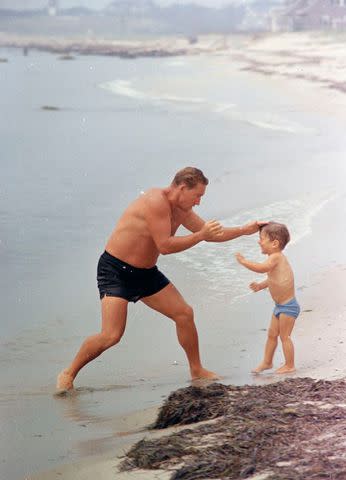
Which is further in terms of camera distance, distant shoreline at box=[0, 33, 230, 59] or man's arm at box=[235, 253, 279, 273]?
distant shoreline at box=[0, 33, 230, 59]

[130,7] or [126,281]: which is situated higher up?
[130,7]

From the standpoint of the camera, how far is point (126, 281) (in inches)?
160

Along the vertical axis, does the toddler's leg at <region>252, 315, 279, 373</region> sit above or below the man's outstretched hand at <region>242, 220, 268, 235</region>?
below

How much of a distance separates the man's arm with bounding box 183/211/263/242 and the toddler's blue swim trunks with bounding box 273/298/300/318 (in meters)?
0.31

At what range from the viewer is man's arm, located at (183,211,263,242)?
158 inches

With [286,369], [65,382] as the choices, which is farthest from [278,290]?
[65,382]

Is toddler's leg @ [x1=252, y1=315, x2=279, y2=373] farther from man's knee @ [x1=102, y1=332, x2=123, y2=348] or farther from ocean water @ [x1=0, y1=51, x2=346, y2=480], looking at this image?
man's knee @ [x1=102, y1=332, x2=123, y2=348]

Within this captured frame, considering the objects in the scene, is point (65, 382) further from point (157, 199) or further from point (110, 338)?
point (157, 199)

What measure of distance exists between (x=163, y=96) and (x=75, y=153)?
0.47 meters

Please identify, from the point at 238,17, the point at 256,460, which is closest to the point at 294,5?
the point at 238,17

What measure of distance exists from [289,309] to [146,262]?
1.85 ft

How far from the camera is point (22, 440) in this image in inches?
150

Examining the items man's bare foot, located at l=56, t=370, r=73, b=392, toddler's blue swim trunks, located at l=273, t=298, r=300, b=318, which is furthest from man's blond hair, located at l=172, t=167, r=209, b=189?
man's bare foot, located at l=56, t=370, r=73, b=392

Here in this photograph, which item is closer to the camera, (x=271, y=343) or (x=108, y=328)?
(x=108, y=328)
